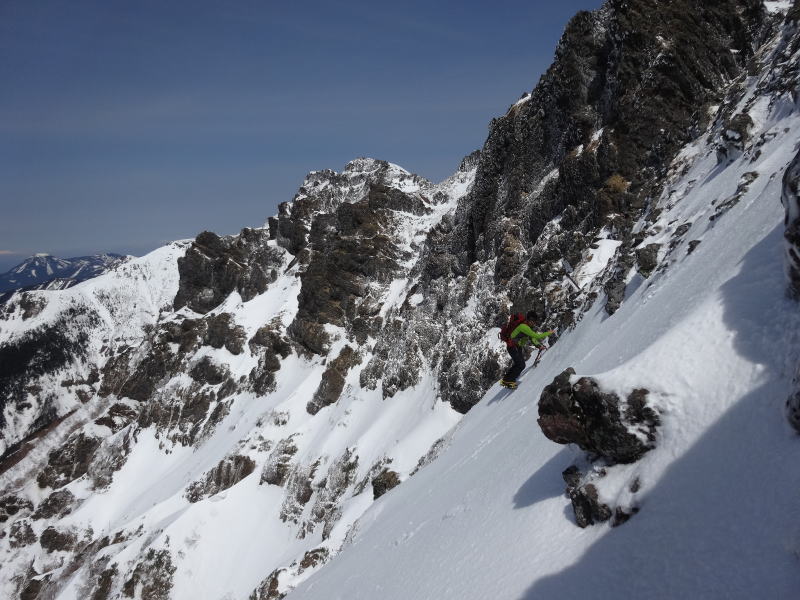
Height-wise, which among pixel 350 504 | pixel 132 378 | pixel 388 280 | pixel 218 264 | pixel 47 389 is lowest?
pixel 350 504

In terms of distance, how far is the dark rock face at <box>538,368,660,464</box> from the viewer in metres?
7.05

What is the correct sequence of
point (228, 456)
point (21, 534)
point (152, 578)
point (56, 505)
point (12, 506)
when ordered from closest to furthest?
point (152, 578)
point (228, 456)
point (21, 534)
point (56, 505)
point (12, 506)

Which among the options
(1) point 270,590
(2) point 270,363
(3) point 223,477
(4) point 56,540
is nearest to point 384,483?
(1) point 270,590

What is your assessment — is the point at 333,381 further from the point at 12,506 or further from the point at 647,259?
the point at 12,506

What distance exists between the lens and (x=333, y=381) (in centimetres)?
6172

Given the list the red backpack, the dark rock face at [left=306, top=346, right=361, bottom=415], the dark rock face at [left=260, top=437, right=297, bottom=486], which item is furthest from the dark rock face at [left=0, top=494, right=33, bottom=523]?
the red backpack

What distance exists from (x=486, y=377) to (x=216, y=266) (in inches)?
3486

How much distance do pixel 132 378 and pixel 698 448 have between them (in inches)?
4417

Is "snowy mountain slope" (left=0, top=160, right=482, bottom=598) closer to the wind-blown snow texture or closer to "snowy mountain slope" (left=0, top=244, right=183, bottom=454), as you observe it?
the wind-blown snow texture

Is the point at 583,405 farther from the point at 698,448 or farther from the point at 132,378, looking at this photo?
the point at 132,378

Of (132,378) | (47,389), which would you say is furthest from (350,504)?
(47,389)

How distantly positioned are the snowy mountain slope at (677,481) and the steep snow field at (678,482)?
2 cm

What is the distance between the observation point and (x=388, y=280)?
6975 centimetres

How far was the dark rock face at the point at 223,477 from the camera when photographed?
60656 millimetres
